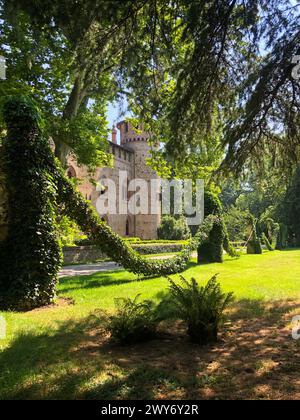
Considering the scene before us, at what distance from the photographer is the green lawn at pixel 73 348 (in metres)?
3.62

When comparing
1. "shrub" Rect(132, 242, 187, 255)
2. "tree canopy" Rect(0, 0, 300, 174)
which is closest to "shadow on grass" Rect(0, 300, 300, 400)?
"tree canopy" Rect(0, 0, 300, 174)

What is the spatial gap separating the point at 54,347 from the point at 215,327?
238 cm

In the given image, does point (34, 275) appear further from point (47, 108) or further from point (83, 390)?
point (47, 108)

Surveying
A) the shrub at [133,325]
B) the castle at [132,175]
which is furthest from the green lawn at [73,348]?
the castle at [132,175]

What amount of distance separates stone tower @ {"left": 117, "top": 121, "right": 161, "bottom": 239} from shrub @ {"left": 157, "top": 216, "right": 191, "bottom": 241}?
4.61m

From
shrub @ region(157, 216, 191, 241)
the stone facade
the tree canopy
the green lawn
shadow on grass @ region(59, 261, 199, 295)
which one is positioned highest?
the tree canopy

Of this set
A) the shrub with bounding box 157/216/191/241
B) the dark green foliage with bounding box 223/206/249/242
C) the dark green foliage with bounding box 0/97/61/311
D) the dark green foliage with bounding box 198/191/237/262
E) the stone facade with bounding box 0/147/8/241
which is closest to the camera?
the dark green foliage with bounding box 0/97/61/311

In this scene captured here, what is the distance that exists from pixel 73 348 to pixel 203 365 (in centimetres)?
193

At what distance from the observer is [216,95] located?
7.19 meters

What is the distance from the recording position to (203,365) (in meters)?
4.21

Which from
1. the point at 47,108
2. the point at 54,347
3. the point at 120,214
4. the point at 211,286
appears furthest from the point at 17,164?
the point at 120,214

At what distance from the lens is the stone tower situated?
42.7 m

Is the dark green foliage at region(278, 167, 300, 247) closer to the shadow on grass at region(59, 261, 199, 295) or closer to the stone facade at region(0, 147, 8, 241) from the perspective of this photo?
the shadow on grass at region(59, 261, 199, 295)
